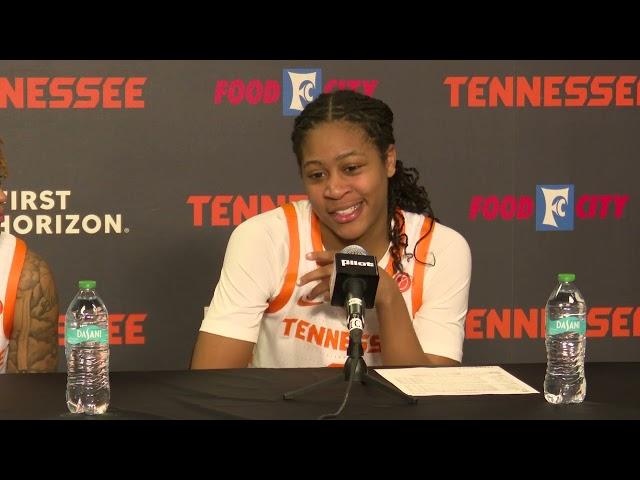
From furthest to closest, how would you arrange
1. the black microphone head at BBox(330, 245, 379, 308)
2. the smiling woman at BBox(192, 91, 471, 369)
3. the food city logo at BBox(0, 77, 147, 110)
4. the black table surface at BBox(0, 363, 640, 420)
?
the food city logo at BBox(0, 77, 147, 110) < the smiling woman at BBox(192, 91, 471, 369) < the black microphone head at BBox(330, 245, 379, 308) < the black table surface at BBox(0, 363, 640, 420)

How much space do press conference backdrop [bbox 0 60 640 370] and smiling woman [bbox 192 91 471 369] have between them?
918 mm

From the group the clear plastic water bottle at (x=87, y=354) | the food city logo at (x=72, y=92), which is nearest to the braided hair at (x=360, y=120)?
the clear plastic water bottle at (x=87, y=354)

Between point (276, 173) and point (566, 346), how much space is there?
1.79 metres

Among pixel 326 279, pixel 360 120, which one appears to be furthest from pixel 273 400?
pixel 360 120

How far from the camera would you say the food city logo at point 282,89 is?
355cm

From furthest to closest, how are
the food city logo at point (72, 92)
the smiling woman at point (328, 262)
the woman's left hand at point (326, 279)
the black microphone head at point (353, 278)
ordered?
the food city logo at point (72, 92) → the smiling woman at point (328, 262) → the woman's left hand at point (326, 279) → the black microphone head at point (353, 278)

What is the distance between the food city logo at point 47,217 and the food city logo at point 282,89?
22.0 inches

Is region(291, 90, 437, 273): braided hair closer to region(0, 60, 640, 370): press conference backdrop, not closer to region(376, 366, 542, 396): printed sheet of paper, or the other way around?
region(376, 366, 542, 396): printed sheet of paper

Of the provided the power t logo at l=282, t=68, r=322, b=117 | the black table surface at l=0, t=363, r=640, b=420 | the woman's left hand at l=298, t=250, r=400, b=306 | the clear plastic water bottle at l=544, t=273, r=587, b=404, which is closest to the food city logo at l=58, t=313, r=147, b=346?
the power t logo at l=282, t=68, r=322, b=117

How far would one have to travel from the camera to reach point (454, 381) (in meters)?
1.98

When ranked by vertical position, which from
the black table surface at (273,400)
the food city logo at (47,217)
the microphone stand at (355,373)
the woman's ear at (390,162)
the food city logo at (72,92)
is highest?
the food city logo at (72,92)

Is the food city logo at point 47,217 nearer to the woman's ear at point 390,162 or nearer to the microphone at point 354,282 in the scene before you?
the woman's ear at point 390,162

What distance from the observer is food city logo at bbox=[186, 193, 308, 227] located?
3.58 meters
